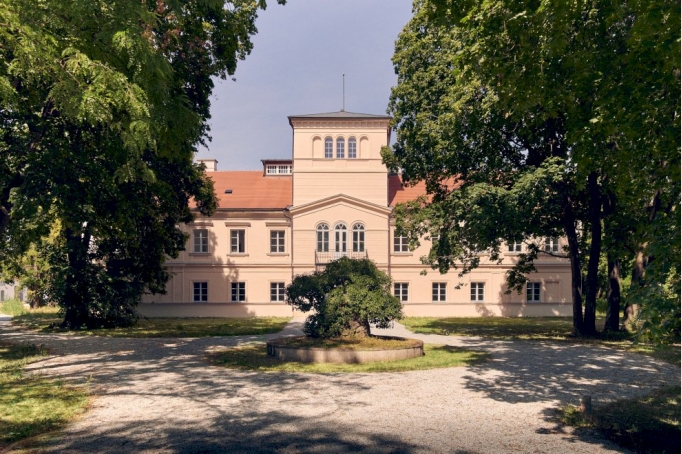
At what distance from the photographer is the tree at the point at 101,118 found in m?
9.67

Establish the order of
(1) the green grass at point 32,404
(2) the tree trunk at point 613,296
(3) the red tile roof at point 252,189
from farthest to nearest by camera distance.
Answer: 1. (3) the red tile roof at point 252,189
2. (2) the tree trunk at point 613,296
3. (1) the green grass at point 32,404

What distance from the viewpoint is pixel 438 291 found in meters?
36.2

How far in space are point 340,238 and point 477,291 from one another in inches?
366

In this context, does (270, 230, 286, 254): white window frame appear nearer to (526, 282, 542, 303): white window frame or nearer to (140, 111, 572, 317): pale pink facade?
(140, 111, 572, 317): pale pink facade

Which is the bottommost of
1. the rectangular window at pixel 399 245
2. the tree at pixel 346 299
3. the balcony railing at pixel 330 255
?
the tree at pixel 346 299

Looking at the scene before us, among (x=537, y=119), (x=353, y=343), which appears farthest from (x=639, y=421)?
(x=353, y=343)

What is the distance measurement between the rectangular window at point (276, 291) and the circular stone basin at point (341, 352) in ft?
69.5

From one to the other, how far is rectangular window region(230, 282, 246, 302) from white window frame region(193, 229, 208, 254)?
2.84 metres

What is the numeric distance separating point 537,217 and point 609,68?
506 inches

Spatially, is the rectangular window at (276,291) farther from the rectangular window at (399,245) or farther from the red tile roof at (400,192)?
the red tile roof at (400,192)

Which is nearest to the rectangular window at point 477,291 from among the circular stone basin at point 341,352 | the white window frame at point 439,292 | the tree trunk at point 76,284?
the white window frame at point 439,292

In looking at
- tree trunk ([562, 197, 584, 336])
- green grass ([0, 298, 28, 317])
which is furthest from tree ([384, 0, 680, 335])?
green grass ([0, 298, 28, 317])

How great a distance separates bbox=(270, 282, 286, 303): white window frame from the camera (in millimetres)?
36344

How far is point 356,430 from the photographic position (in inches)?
305
